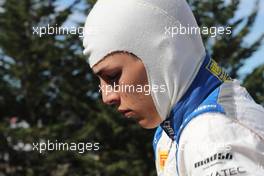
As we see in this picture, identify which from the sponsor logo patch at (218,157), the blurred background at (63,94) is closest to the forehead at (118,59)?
the sponsor logo patch at (218,157)

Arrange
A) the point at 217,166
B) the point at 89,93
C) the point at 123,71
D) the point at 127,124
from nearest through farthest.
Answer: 1. the point at 217,166
2. the point at 123,71
3. the point at 127,124
4. the point at 89,93

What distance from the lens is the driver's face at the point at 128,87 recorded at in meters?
1.60

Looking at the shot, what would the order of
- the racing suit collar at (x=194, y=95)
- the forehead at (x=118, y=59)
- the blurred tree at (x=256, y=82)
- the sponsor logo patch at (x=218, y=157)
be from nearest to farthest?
1. the sponsor logo patch at (x=218, y=157)
2. the racing suit collar at (x=194, y=95)
3. the forehead at (x=118, y=59)
4. the blurred tree at (x=256, y=82)

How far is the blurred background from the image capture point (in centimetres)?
1870

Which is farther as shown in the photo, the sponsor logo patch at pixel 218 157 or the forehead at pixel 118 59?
the forehead at pixel 118 59

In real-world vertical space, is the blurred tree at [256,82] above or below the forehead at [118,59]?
below

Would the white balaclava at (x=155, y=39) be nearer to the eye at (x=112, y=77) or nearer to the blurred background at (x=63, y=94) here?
the eye at (x=112, y=77)

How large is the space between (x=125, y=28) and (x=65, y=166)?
1921 cm

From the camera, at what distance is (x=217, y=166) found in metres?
1.39

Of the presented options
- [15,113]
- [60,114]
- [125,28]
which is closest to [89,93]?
A: [60,114]

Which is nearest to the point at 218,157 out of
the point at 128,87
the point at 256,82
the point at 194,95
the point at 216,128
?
the point at 216,128

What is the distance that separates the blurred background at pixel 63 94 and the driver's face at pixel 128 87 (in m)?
16.6

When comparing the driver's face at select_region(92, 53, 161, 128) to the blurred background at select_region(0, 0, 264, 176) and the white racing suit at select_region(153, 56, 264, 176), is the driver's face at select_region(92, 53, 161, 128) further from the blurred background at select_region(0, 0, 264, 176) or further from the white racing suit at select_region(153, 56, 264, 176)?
the blurred background at select_region(0, 0, 264, 176)

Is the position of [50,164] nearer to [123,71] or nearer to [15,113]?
[15,113]
